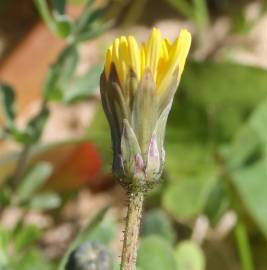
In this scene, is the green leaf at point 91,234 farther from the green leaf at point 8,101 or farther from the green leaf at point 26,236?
the green leaf at point 8,101

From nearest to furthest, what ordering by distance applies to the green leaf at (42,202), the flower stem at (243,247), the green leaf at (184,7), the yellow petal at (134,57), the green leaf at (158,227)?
1. the yellow petal at (134,57)
2. the green leaf at (42,202)
3. the green leaf at (158,227)
4. the flower stem at (243,247)
5. the green leaf at (184,7)

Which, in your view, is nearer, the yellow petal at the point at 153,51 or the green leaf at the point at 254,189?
the yellow petal at the point at 153,51

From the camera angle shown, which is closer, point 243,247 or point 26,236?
point 26,236

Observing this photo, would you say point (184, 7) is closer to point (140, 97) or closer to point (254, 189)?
point (254, 189)

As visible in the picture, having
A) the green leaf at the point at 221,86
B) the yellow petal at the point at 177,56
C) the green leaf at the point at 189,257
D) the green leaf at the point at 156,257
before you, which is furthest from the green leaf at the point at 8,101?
the yellow petal at the point at 177,56

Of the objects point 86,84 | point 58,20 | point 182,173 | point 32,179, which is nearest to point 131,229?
point 58,20

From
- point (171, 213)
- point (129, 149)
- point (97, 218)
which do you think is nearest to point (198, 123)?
point (171, 213)

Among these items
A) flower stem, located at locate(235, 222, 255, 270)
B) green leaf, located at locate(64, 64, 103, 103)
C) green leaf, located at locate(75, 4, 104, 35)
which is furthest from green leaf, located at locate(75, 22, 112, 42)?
flower stem, located at locate(235, 222, 255, 270)
